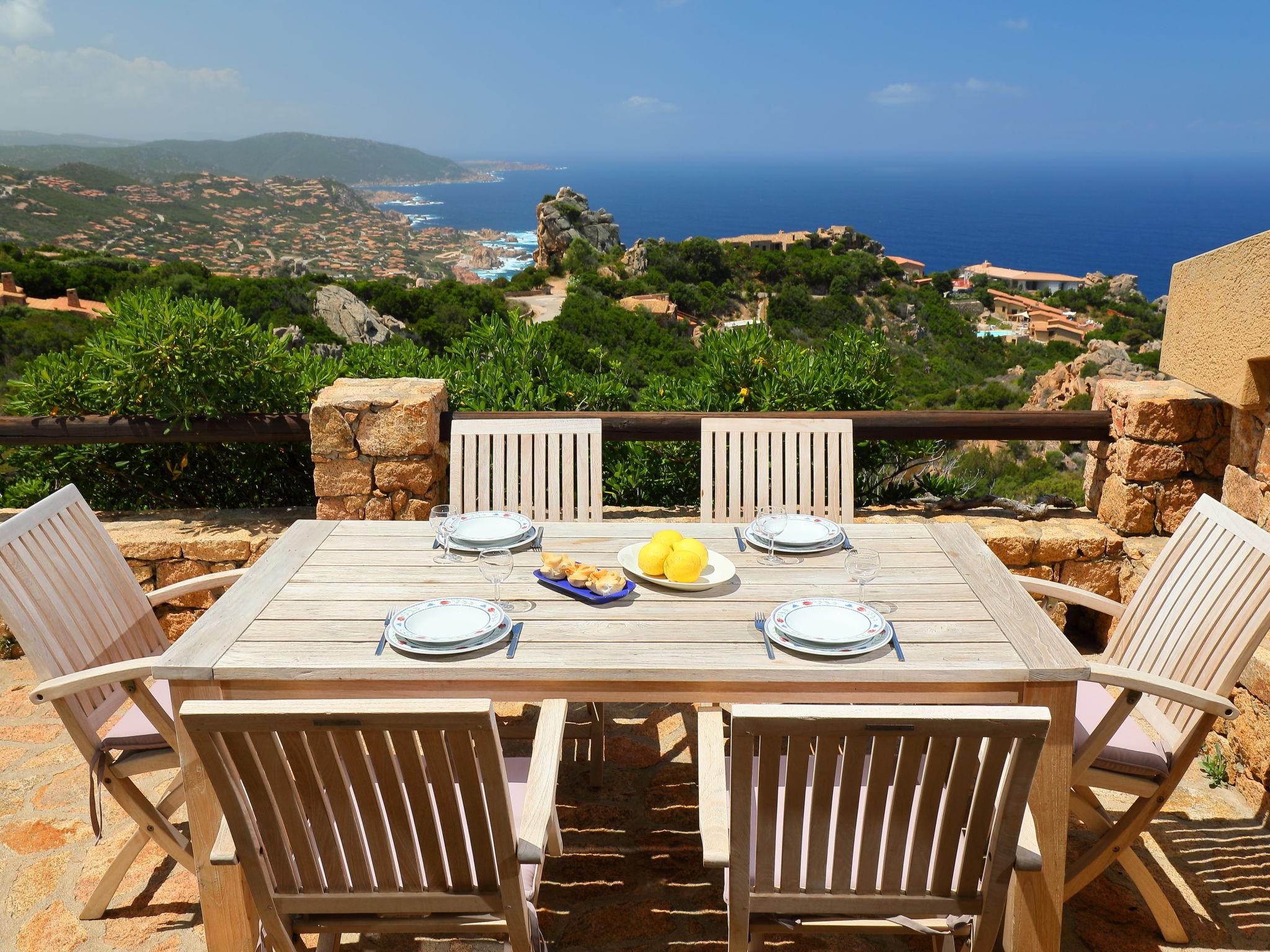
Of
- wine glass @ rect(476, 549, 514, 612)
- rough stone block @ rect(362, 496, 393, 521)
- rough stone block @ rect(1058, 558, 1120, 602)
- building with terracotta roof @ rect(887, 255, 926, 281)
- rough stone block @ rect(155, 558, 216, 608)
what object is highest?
wine glass @ rect(476, 549, 514, 612)

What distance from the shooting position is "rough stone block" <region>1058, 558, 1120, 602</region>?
3.43m

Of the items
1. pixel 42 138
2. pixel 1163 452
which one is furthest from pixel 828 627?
pixel 42 138

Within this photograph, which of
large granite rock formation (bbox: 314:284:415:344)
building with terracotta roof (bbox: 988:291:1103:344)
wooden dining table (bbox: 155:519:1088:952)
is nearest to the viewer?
wooden dining table (bbox: 155:519:1088:952)

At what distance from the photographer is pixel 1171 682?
1.87 metres

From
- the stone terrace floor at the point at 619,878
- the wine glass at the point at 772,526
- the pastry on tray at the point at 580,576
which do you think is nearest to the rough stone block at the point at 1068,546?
the stone terrace floor at the point at 619,878

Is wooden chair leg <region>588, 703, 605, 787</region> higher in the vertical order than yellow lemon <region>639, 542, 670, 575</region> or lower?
lower

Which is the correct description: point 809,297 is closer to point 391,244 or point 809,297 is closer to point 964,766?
point 964,766

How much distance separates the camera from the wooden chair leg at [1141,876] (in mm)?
2047

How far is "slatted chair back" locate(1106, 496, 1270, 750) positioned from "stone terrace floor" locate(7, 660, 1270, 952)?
0.51 meters

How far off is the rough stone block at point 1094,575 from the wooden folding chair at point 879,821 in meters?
2.20

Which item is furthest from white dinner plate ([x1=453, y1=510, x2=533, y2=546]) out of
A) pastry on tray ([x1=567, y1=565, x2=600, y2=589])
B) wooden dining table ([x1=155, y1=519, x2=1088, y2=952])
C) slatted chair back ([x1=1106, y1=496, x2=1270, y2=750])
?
slatted chair back ([x1=1106, y1=496, x2=1270, y2=750])

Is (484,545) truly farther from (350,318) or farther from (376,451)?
(350,318)

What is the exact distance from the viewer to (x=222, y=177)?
49.4 meters

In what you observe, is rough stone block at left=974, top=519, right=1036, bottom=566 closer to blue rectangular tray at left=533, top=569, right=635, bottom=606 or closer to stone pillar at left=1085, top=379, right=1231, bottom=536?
stone pillar at left=1085, top=379, right=1231, bottom=536
